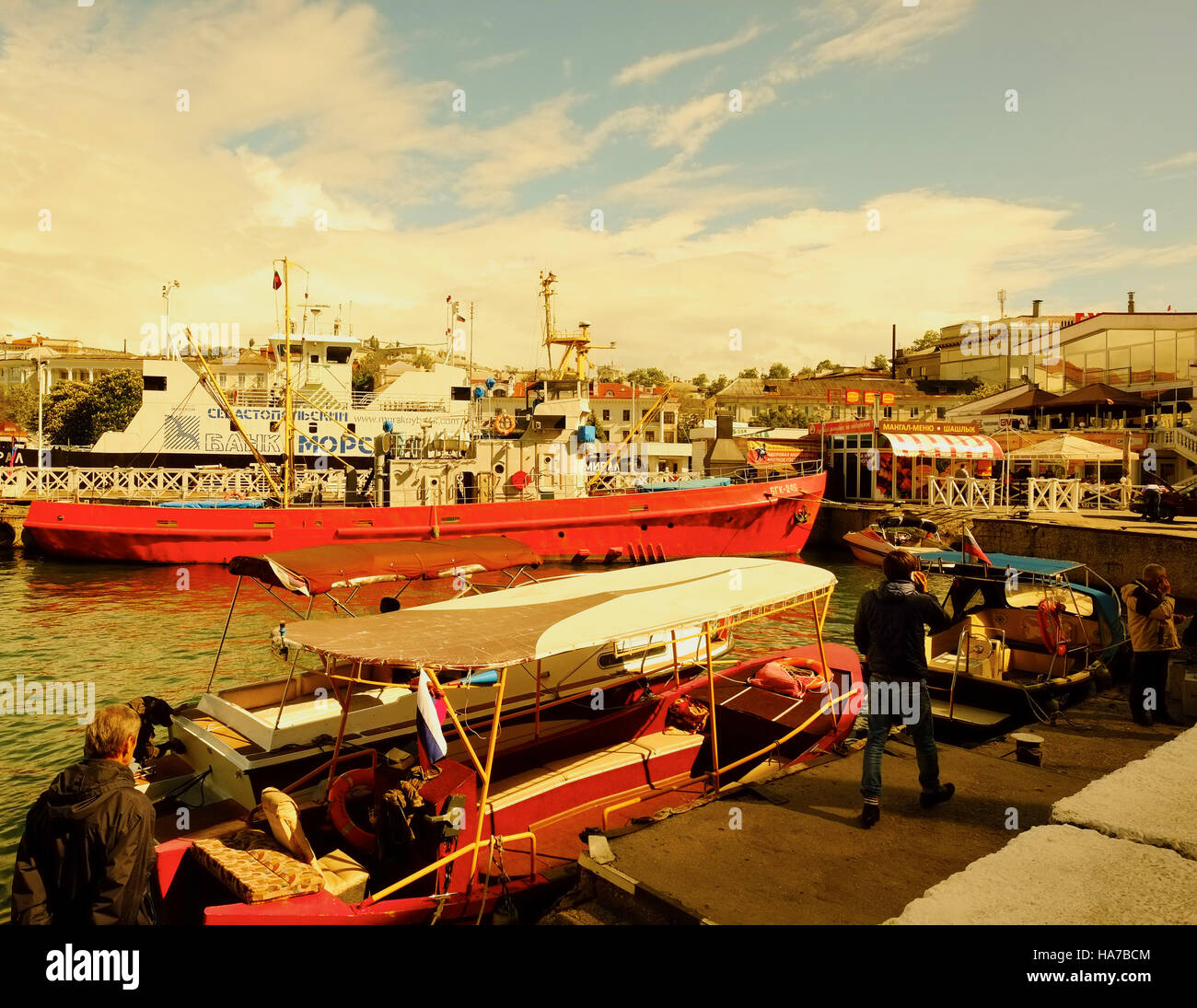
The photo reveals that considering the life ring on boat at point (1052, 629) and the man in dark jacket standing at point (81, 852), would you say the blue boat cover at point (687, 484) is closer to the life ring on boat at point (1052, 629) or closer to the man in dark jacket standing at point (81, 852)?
the life ring on boat at point (1052, 629)

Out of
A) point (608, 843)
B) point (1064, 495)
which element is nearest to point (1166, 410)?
point (1064, 495)

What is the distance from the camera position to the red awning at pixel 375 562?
8.53 metres

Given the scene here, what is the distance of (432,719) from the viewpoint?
483 centimetres

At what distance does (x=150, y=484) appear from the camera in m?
31.6

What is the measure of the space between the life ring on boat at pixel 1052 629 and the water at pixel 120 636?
5719 millimetres

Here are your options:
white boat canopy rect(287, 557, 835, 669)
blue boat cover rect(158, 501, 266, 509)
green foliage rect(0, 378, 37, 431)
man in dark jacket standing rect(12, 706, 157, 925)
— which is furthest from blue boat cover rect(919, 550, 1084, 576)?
green foliage rect(0, 378, 37, 431)

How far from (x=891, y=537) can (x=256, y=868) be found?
78.3 ft

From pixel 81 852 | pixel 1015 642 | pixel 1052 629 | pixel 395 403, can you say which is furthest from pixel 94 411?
pixel 81 852

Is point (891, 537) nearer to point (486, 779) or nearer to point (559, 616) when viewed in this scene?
point (559, 616)

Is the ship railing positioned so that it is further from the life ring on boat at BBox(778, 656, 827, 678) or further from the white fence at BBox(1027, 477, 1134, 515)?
the life ring on boat at BBox(778, 656, 827, 678)
